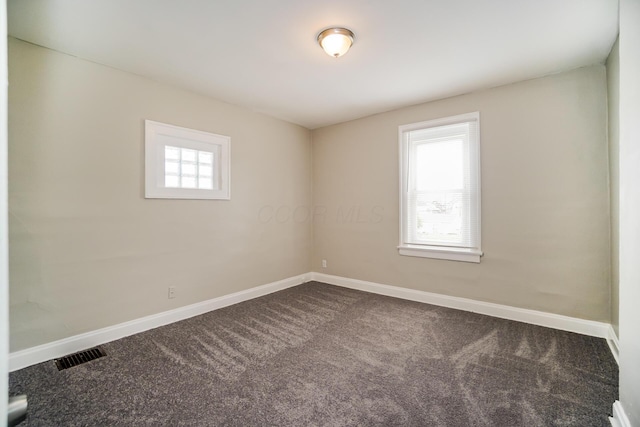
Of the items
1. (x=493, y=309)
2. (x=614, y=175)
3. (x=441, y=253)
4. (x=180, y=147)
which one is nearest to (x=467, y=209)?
(x=441, y=253)

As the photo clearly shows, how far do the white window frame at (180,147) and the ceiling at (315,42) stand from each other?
0.52 m

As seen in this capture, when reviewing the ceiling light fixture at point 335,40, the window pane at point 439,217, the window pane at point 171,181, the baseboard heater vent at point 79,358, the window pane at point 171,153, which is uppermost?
the ceiling light fixture at point 335,40

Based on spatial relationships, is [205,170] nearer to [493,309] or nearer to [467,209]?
[467,209]

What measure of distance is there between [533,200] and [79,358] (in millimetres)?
4498

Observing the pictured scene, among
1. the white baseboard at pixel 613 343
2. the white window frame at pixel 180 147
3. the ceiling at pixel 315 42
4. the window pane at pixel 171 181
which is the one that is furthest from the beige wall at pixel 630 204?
the window pane at pixel 171 181

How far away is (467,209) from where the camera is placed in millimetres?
3469

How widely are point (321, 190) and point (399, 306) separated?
2201 mm

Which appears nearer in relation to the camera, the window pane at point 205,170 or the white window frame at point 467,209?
the white window frame at point 467,209

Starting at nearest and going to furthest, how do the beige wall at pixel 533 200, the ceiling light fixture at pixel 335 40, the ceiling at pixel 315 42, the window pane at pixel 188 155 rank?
the ceiling at pixel 315 42, the ceiling light fixture at pixel 335 40, the beige wall at pixel 533 200, the window pane at pixel 188 155

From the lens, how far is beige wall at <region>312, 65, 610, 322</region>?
2.73 meters

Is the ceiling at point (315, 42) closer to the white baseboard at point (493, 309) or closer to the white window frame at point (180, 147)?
the white window frame at point (180, 147)

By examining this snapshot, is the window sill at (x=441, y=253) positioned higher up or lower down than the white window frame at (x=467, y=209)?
lower down

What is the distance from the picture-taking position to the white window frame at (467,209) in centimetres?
334

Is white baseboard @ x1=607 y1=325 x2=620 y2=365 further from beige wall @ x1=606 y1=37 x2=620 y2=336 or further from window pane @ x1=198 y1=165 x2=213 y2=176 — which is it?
window pane @ x1=198 y1=165 x2=213 y2=176
